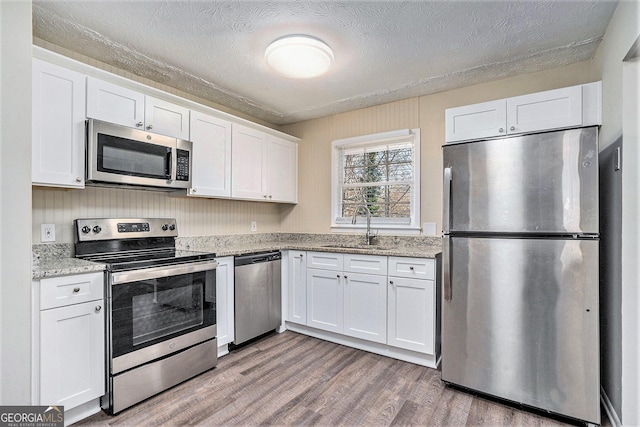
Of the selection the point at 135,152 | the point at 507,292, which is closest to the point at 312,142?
the point at 135,152

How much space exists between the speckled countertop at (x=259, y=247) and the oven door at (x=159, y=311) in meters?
0.23

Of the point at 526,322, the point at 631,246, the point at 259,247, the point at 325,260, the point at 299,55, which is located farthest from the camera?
the point at 259,247

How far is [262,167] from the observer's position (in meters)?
3.53

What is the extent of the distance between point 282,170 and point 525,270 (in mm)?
2642

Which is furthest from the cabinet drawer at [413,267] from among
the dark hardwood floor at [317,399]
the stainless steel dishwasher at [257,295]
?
the stainless steel dishwasher at [257,295]

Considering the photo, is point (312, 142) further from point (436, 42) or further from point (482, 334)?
point (482, 334)

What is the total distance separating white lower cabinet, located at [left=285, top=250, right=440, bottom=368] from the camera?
265 centimetres

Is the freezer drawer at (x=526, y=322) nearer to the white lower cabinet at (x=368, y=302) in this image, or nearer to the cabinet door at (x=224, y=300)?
the white lower cabinet at (x=368, y=302)

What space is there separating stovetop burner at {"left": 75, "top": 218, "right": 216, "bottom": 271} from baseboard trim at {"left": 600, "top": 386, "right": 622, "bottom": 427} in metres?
2.78

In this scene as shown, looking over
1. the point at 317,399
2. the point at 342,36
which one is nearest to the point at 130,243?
the point at 317,399

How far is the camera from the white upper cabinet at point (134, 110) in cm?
220

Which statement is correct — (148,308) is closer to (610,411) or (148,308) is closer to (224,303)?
(224,303)

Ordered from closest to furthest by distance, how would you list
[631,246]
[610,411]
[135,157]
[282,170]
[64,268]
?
[631,246], [64,268], [610,411], [135,157], [282,170]

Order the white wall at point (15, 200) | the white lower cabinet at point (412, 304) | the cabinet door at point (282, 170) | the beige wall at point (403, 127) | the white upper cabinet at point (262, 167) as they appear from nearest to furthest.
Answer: the white wall at point (15, 200), the white lower cabinet at point (412, 304), the beige wall at point (403, 127), the white upper cabinet at point (262, 167), the cabinet door at point (282, 170)
